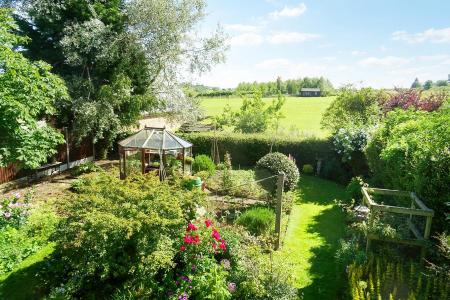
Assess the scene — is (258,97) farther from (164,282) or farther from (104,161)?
(164,282)

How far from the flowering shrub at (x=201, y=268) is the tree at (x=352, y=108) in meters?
12.5

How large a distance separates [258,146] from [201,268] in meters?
12.1

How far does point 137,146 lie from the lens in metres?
11.1

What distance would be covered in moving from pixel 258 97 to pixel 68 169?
16.6m

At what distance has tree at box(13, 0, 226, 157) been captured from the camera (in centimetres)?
1381

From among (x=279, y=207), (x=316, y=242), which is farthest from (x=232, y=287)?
(x=316, y=242)

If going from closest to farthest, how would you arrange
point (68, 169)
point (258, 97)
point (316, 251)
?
point (316, 251), point (68, 169), point (258, 97)

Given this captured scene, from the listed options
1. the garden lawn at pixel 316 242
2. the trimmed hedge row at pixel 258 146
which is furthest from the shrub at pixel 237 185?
the trimmed hedge row at pixel 258 146

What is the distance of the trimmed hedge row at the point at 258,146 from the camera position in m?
16.0

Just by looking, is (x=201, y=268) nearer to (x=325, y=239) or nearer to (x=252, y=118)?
(x=325, y=239)

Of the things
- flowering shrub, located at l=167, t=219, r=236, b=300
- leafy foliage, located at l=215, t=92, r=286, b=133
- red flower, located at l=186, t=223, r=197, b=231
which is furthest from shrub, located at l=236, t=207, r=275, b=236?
leafy foliage, located at l=215, t=92, r=286, b=133

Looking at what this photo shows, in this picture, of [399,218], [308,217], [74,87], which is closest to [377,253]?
[399,218]

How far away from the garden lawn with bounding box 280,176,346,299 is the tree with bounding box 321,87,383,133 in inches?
190

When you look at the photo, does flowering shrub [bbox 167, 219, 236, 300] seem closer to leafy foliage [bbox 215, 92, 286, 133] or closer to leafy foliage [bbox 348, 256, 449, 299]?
leafy foliage [bbox 348, 256, 449, 299]
